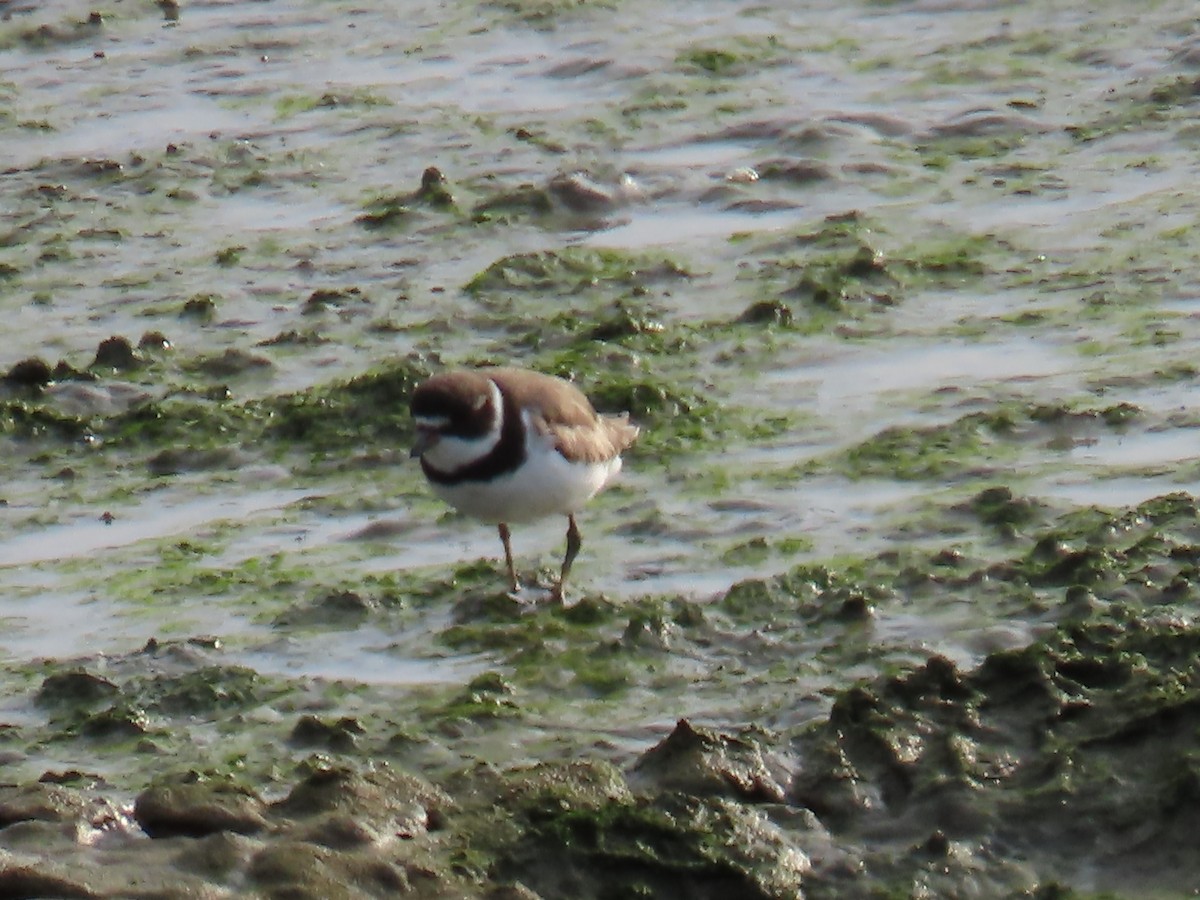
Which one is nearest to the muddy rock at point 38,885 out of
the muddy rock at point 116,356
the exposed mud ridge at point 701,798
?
the exposed mud ridge at point 701,798

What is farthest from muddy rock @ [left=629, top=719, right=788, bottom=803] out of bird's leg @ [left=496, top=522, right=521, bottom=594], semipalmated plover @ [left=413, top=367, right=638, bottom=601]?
bird's leg @ [left=496, top=522, right=521, bottom=594]

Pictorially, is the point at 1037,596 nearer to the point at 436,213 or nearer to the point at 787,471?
the point at 787,471

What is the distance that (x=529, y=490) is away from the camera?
7.41 m

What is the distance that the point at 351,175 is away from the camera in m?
11.7

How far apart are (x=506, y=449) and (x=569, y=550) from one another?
0.48m

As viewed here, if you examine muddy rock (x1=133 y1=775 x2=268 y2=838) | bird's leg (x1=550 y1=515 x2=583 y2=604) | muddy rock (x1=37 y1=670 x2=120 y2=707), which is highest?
muddy rock (x1=133 y1=775 x2=268 y2=838)

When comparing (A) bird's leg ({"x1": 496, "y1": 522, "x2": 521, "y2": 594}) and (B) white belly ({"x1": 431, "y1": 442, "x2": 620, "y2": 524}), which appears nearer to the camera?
(B) white belly ({"x1": 431, "y1": 442, "x2": 620, "y2": 524})

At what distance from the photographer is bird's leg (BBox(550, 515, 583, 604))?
748cm

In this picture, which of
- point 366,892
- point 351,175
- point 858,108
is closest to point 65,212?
point 351,175

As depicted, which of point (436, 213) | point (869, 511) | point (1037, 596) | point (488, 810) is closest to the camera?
point (488, 810)

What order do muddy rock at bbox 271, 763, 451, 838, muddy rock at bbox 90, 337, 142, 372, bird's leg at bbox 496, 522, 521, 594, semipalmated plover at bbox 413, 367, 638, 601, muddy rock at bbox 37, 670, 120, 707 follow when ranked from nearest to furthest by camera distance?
muddy rock at bbox 271, 763, 451, 838 → muddy rock at bbox 37, 670, 120, 707 → semipalmated plover at bbox 413, 367, 638, 601 → bird's leg at bbox 496, 522, 521, 594 → muddy rock at bbox 90, 337, 142, 372

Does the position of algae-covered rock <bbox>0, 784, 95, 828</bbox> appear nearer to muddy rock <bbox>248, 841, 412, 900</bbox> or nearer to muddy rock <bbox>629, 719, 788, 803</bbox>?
muddy rock <bbox>248, 841, 412, 900</bbox>

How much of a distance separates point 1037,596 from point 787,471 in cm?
143

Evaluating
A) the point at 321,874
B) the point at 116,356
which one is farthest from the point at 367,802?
the point at 116,356
